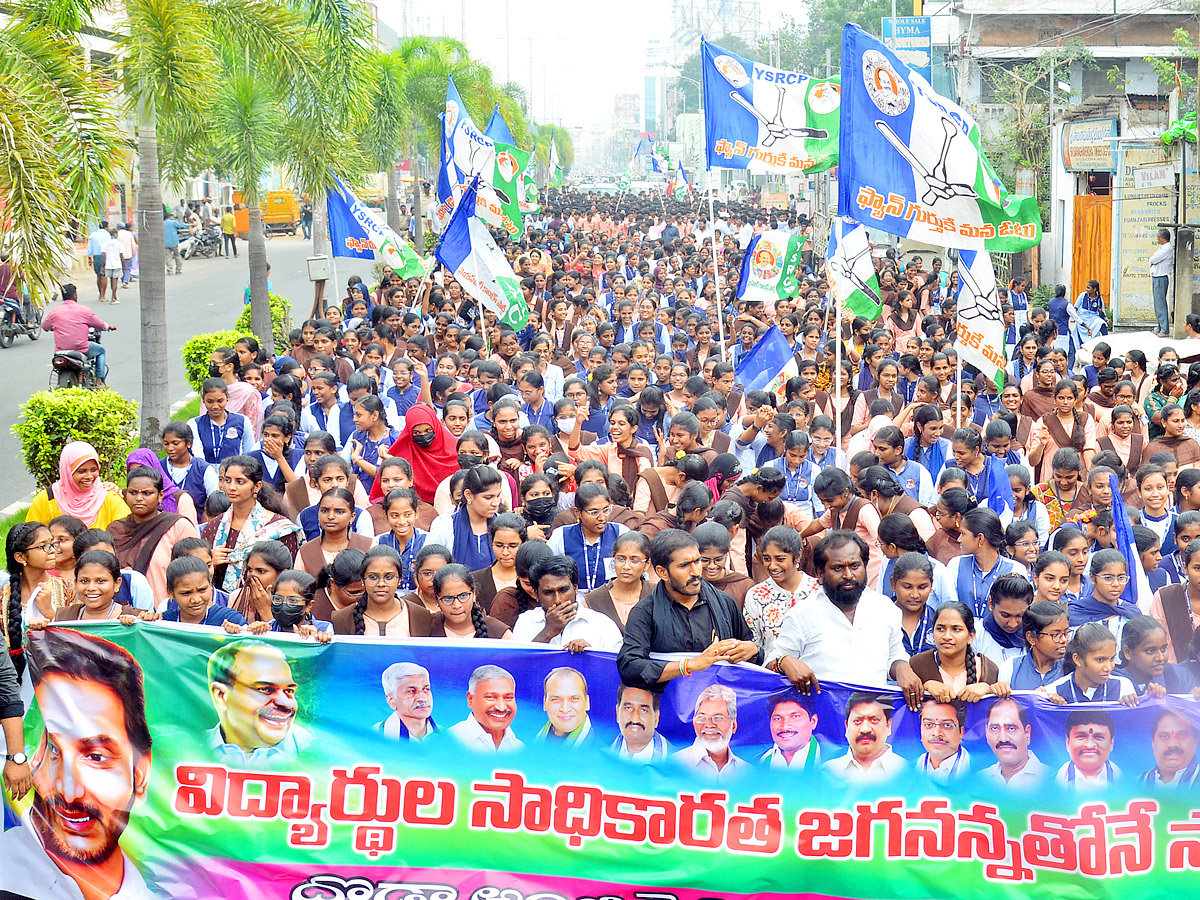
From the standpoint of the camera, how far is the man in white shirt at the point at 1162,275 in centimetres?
1959

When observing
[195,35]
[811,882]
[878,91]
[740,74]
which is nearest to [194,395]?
[195,35]

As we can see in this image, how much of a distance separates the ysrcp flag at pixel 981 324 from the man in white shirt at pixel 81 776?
604 centimetres

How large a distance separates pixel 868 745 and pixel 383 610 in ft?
6.55

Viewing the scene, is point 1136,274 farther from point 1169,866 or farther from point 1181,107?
point 1169,866

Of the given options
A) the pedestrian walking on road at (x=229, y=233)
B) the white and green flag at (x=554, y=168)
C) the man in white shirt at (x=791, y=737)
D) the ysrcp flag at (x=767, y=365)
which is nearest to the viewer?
the man in white shirt at (x=791, y=737)

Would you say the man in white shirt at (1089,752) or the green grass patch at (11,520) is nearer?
the man in white shirt at (1089,752)

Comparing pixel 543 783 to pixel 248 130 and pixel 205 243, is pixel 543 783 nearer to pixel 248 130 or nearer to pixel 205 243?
pixel 248 130

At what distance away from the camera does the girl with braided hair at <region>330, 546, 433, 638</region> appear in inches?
216

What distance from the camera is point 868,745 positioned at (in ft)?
15.5

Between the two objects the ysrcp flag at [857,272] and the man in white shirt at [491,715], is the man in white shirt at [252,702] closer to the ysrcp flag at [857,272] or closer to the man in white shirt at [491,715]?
the man in white shirt at [491,715]

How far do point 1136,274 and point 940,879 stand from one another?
1951 centimetres

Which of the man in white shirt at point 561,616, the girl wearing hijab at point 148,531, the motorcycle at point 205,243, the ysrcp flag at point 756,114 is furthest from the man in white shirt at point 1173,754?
the motorcycle at point 205,243

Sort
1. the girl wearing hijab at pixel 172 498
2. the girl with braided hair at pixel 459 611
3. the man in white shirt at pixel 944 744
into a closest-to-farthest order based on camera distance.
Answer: the man in white shirt at pixel 944 744 → the girl with braided hair at pixel 459 611 → the girl wearing hijab at pixel 172 498

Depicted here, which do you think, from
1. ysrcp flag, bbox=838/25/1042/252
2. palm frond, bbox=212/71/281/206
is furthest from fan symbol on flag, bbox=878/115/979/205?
palm frond, bbox=212/71/281/206
